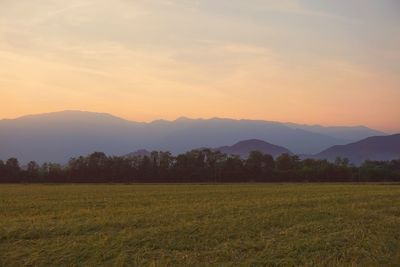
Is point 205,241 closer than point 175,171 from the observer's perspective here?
Yes

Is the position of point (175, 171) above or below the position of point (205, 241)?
above

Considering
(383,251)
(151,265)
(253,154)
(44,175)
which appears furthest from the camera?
(253,154)

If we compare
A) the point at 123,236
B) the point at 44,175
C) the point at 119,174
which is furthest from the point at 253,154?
the point at 123,236

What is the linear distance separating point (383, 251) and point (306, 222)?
5330 millimetres

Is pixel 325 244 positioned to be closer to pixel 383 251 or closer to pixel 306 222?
pixel 383 251

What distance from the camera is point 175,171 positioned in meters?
108

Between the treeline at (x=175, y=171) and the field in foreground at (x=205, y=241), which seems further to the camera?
the treeline at (x=175, y=171)

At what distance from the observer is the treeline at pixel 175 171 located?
10644cm

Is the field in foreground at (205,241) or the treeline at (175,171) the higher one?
the treeline at (175,171)

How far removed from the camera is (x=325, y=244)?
Result: 44.4 ft

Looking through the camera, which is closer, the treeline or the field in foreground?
the field in foreground

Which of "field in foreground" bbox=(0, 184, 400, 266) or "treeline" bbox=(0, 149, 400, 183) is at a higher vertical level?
"treeline" bbox=(0, 149, 400, 183)

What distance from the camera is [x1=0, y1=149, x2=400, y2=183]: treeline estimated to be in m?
106

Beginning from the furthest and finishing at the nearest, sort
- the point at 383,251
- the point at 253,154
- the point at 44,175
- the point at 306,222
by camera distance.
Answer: the point at 253,154, the point at 44,175, the point at 306,222, the point at 383,251
